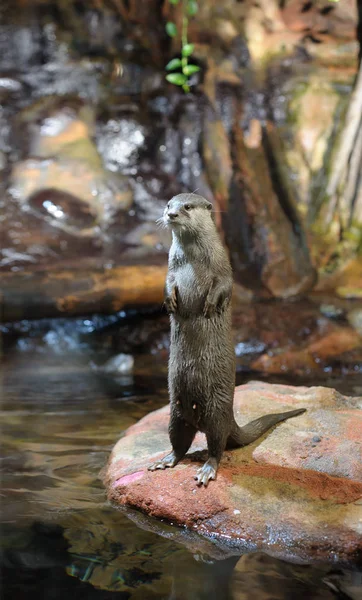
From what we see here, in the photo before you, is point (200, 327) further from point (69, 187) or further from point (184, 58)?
point (184, 58)

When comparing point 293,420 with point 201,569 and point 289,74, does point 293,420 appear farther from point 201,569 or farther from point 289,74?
point 289,74

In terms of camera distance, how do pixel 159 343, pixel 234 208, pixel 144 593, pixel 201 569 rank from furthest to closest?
pixel 234 208
pixel 159 343
pixel 201 569
pixel 144 593

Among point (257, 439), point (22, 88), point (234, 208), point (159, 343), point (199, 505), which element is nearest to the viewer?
point (199, 505)

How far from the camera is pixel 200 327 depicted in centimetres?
277

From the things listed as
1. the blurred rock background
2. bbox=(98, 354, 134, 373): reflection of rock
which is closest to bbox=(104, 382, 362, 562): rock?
bbox=(98, 354, 134, 373): reflection of rock

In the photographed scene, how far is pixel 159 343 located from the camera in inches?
239

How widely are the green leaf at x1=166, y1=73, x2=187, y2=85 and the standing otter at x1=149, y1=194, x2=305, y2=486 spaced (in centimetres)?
500

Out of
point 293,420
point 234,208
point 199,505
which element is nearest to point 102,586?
point 199,505

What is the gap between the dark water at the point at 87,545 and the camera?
6.91ft

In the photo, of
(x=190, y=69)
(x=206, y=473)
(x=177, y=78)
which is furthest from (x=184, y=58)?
(x=206, y=473)

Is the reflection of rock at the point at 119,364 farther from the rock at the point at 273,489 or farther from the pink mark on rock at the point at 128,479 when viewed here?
the pink mark on rock at the point at 128,479

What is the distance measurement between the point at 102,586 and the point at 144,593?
148mm

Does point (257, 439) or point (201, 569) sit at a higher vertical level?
point (201, 569)

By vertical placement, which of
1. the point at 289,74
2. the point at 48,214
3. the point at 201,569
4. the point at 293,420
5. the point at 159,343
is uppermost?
the point at 289,74
